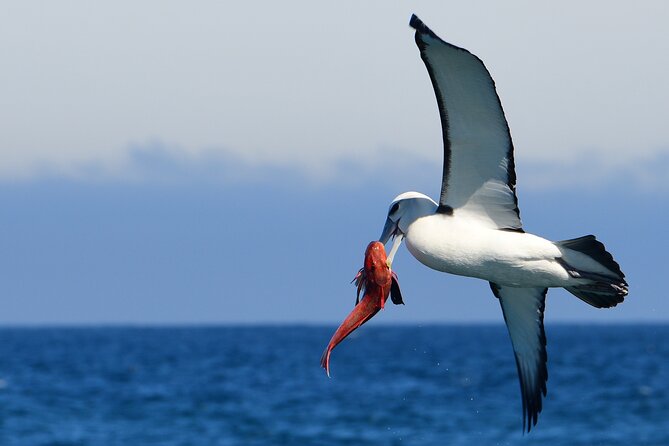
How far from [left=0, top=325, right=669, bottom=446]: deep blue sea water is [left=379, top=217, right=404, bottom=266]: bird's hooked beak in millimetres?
30479

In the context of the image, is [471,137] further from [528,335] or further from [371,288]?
[528,335]

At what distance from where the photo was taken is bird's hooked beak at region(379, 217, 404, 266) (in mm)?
11336

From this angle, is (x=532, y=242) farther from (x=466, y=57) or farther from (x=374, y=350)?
(x=374, y=350)

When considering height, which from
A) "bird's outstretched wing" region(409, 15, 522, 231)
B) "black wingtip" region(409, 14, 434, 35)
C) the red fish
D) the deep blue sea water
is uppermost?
"black wingtip" region(409, 14, 434, 35)

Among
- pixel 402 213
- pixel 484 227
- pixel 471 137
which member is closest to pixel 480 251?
pixel 484 227

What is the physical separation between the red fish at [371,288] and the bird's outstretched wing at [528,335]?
8.40 ft

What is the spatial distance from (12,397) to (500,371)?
94.9ft

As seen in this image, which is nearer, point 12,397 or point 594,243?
point 594,243

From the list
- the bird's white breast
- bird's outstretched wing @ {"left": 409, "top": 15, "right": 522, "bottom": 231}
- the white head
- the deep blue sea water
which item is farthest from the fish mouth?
the deep blue sea water

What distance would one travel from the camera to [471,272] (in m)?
11.1

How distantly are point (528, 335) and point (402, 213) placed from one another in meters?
3.11

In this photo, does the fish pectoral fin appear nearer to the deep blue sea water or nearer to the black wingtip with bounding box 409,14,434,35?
the black wingtip with bounding box 409,14,434,35

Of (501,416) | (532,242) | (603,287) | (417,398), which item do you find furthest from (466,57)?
(417,398)

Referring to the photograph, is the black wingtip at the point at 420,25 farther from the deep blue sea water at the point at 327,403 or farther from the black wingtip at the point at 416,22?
the deep blue sea water at the point at 327,403
